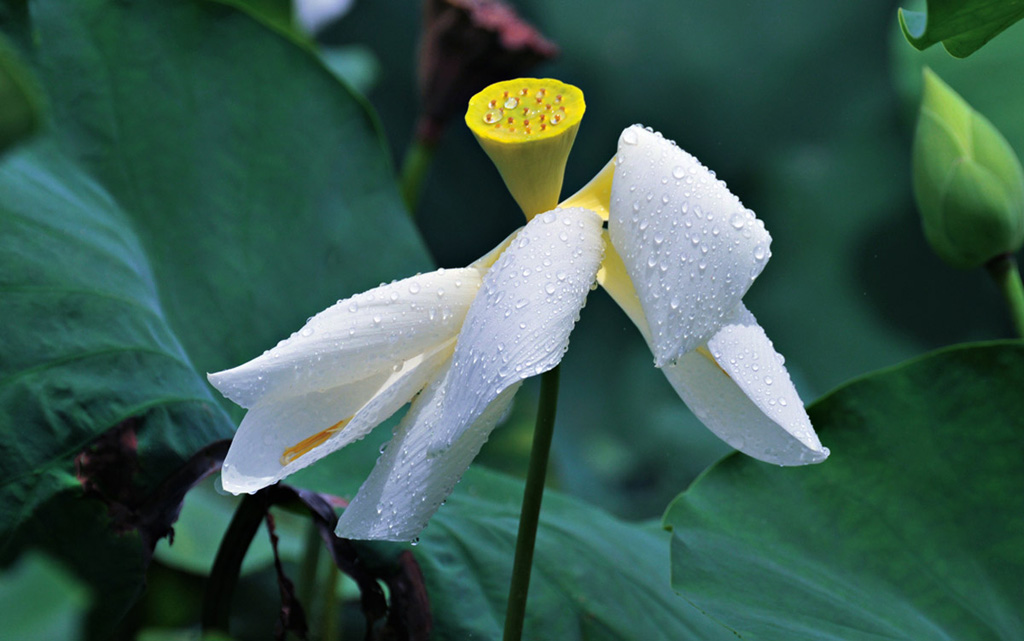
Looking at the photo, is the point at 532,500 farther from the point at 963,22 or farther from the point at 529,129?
the point at 963,22

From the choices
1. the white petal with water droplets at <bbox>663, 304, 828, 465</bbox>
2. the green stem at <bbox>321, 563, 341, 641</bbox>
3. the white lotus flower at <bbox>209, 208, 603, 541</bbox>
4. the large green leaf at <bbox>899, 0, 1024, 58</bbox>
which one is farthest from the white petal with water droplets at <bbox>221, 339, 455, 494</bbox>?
the green stem at <bbox>321, 563, 341, 641</bbox>

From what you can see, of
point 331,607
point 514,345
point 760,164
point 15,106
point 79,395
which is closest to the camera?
point 15,106

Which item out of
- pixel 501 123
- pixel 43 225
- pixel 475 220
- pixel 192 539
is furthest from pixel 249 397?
pixel 475 220

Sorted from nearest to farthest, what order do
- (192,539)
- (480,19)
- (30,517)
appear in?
(30,517) → (480,19) → (192,539)

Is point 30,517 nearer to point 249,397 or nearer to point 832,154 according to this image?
point 249,397

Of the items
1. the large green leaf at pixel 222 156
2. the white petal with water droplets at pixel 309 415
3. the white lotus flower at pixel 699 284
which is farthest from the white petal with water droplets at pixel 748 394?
the large green leaf at pixel 222 156

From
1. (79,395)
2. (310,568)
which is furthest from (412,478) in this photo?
(310,568)
